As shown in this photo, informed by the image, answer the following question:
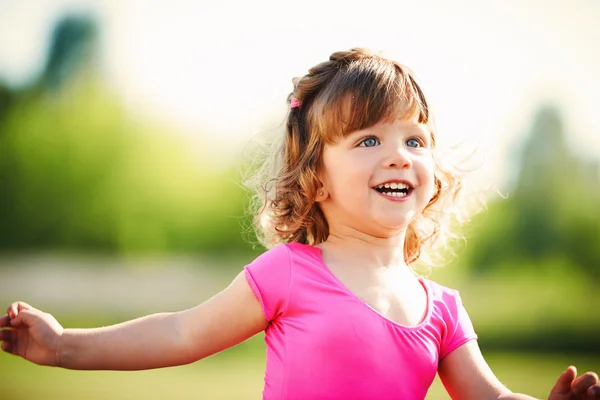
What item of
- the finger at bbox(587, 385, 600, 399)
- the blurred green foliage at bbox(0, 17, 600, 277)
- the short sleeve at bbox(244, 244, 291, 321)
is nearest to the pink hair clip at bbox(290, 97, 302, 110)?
the short sleeve at bbox(244, 244, 291, 321)

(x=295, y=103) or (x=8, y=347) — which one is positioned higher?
(x=295, y=103)

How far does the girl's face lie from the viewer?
5.42ft

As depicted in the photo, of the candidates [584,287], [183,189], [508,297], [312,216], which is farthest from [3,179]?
[312,216]

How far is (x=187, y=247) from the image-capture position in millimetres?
7035

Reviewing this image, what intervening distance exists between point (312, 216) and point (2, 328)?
0.82m

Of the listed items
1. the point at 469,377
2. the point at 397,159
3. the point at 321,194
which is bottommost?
the point at 469,377

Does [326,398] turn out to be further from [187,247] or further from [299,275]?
[187,247]

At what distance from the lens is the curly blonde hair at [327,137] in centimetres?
170

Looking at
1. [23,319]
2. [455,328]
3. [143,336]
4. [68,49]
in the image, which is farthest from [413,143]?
[68,49]

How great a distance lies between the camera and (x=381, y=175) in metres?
1.65

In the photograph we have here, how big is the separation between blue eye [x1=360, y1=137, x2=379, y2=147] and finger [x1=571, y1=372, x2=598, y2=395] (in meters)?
0.71

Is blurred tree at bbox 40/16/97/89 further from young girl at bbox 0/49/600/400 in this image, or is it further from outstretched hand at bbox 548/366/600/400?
outstretched hand at bbox 548/366/600/400

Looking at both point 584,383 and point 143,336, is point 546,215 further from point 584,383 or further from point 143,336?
point 143,336

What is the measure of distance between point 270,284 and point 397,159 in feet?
1.42
